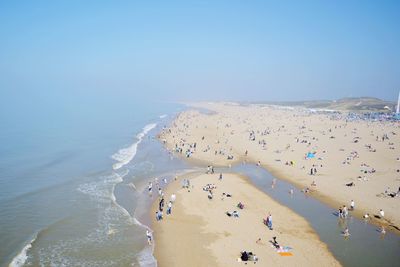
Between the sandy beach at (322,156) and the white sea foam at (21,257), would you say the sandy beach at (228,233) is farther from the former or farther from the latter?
the white sea foam at (21,257)

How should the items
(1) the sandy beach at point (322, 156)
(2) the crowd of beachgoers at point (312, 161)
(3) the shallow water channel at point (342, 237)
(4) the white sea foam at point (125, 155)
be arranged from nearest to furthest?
(3) the shallow water channel at point (342, 237) → (2) the crowd of beachgoers at point (312, 161) → (1) the sandy beach at point (322, 156) → (4) the white sea foam at point (125, 155)

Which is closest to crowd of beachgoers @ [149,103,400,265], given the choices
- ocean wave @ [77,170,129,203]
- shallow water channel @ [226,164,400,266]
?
shallow water channel @ [226,164,400,266]

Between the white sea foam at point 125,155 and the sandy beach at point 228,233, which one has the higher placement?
the sandy beach at point 228,233

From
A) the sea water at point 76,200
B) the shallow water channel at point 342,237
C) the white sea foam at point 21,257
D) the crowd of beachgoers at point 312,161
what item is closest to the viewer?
the white sea foam at point 21,257

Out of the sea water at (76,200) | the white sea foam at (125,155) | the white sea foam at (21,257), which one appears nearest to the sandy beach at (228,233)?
the sea water at (76,200)

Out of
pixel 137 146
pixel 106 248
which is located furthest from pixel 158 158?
pixel 106 248

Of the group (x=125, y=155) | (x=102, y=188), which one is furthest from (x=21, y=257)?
(x=125, y=155)

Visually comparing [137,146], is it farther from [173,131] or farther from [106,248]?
[106,248]
